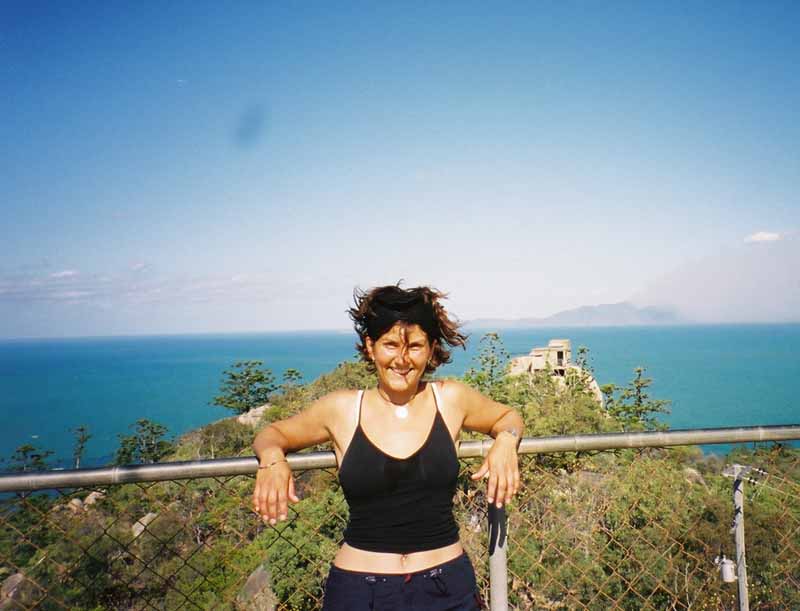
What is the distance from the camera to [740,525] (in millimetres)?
2783

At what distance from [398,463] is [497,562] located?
88cm

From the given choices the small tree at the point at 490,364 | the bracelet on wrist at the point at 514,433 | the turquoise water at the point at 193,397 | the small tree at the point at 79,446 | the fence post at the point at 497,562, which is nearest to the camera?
the bracelet on wrist at the point at 514,433

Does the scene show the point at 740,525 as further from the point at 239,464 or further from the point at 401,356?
the point at 239,464

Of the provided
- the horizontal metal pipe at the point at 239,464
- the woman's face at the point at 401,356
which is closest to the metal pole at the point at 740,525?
the horizontal metal pipe at the point at 239,464

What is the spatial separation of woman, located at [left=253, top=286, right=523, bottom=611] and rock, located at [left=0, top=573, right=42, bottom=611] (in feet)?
4.72

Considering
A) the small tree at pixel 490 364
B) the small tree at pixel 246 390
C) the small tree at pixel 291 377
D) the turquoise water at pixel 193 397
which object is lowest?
the turquoise water at pixel 193 397

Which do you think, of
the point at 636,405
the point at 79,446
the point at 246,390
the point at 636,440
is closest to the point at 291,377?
the point at 246,390

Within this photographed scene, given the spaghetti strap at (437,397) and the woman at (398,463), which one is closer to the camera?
the woman at (398,463)

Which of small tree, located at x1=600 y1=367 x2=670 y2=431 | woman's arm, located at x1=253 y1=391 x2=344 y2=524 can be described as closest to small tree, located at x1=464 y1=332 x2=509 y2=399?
small tree, located at x1=600 y1=367 x2=670 y2=431

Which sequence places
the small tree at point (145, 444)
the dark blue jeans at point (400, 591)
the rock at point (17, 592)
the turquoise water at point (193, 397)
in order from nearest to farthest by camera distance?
the dark blue jeans at point (400, 591) < the rock at point (17, 592) < the small tree at point (145, 444) < the turquoise water at point (193, 397)

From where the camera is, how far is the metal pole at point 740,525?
271 cm

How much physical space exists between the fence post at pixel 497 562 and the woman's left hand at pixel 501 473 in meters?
0.49

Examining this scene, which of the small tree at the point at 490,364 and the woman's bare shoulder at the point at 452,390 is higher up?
the woman's bare shoulder at the point at 452,390

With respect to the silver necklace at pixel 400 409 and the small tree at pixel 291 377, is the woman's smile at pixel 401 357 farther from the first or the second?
the small tree at pixel 291 377
